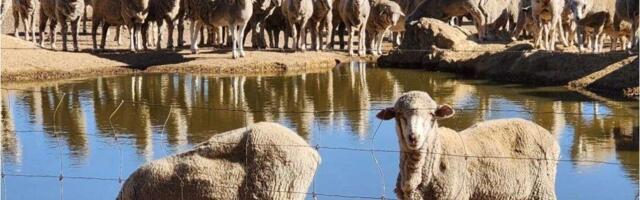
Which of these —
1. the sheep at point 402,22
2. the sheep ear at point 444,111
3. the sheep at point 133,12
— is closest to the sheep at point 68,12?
the sheep at point 133,12

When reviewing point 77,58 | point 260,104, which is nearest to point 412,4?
point 77,58

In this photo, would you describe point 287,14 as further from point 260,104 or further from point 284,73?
point 260,104

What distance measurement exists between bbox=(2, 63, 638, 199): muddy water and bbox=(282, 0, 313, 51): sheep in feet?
9.39

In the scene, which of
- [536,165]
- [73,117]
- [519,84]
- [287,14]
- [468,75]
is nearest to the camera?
[536,165]

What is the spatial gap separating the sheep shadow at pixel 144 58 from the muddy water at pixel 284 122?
1.43m

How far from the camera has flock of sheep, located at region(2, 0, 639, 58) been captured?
23391 mm

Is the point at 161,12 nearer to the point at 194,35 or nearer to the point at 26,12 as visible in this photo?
the point at 194,35

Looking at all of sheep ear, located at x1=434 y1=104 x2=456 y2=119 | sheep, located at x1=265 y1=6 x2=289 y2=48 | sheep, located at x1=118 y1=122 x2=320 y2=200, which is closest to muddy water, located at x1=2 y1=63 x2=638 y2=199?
sheep ear, located at x1=434 y1=104 x2=456 y2=119

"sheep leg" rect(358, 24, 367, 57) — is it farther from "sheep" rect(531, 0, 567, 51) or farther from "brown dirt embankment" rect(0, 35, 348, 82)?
"sheep" rect(531, 0, 567, 51)

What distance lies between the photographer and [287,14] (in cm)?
2706

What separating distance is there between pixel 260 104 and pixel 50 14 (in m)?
10.8

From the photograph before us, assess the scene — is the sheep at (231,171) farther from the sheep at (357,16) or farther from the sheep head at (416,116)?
the sheep at (357,16)

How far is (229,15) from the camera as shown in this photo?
25016mm

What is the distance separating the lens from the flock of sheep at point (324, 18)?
76.7ft
